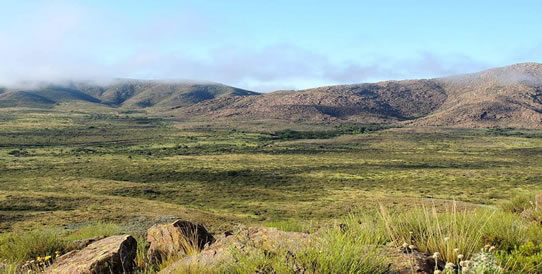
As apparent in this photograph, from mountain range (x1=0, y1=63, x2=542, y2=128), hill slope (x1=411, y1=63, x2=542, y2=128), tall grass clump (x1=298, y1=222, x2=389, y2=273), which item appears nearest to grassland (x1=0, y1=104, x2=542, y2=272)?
tall grass clump (x1=298, y1=222, x2=389, y2=273)

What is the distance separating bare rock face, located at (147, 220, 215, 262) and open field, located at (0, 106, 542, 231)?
1008 cm

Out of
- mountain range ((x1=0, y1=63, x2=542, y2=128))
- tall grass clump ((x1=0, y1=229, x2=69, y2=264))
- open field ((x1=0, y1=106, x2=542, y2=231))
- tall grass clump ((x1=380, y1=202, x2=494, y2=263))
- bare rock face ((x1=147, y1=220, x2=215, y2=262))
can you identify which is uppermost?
mountain range ((x1=0, y1=63, x2=542, y2=128))

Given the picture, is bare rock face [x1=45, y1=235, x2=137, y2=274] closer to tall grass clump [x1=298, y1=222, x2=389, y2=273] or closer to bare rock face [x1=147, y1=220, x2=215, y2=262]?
bare rock face [x1=147, y1=220, x2=215, y2=262]

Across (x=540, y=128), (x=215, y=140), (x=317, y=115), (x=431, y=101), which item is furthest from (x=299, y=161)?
(x=431, y=101)

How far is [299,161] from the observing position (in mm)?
64438

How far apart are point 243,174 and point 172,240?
43354 mm

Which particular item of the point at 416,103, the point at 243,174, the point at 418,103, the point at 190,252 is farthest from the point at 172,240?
the point at 418,103

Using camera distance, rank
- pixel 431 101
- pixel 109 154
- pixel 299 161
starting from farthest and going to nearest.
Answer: pixel 431 101, pixel 109 154, pixel 299 161

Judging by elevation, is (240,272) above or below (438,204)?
above

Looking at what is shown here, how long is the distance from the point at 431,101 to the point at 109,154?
129637mm

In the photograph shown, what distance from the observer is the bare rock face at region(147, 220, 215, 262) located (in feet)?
24.2

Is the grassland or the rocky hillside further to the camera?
the rocky hillside

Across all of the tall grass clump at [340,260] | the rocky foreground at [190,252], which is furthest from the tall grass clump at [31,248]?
the tall grass clump at [340,260]

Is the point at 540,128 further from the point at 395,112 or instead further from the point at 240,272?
the point at 240,272
